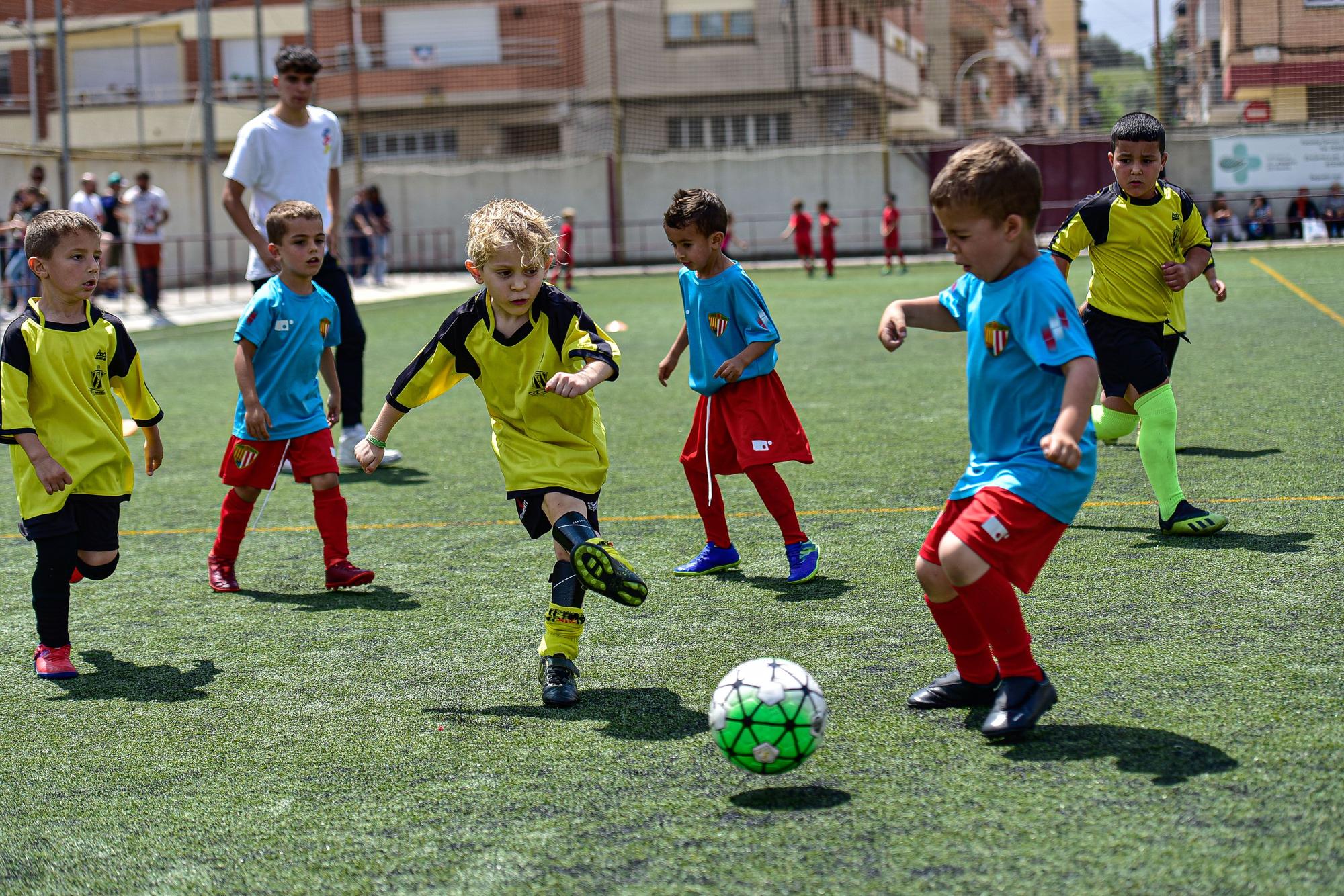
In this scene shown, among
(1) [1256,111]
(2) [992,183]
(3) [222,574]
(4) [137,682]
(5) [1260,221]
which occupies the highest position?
(1) [1256,111]

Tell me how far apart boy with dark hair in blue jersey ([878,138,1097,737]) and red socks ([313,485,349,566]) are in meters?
2.95

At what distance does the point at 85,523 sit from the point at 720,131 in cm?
3559

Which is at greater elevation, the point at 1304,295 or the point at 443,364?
the point at 1304,295

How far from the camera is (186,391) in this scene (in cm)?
1316

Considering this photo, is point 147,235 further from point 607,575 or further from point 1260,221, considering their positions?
point 1260,221

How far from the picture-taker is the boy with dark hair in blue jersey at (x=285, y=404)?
19.5 ft

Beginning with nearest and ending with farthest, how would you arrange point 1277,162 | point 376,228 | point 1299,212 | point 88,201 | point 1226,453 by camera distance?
point 1226,453
point 88,201
point 376,228
point 1299,212
point 1277,162

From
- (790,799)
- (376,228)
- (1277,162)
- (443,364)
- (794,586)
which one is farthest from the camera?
(1277,162)

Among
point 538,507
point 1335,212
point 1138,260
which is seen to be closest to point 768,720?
point 538,507

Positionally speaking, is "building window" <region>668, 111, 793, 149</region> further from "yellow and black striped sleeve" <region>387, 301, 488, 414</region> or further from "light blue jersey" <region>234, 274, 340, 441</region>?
"yellow and black striped sleeve" <region>387, 301, 488, 414</region>

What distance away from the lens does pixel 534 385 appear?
4.39 metres

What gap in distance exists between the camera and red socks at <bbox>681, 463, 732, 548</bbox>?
5832mm

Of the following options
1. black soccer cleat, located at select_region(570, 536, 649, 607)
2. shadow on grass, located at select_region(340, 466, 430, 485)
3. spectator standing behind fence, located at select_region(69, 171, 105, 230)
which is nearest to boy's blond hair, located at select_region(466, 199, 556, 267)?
black soccer cleat, located at select_region(570, 536, 649, 607)

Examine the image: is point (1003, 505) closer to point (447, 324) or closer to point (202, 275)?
point (447, 324)
